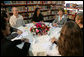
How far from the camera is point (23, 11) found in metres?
4.20

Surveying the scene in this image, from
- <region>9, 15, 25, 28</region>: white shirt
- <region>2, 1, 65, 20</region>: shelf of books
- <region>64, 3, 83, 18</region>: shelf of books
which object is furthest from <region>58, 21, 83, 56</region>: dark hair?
<region>64, 3, 83, 18</region>: shelf of books

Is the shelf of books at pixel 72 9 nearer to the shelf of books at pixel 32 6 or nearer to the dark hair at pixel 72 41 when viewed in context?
the shelf of books at pixel 32 6

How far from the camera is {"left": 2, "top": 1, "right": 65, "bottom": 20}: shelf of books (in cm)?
391

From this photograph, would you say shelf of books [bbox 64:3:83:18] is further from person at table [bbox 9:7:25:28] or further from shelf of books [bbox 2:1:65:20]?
person at table [bbox 9:7:25:28]

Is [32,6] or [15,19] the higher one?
[32,6]

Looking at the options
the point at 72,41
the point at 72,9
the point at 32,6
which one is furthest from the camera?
the point at 72,9

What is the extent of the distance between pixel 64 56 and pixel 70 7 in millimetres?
3927

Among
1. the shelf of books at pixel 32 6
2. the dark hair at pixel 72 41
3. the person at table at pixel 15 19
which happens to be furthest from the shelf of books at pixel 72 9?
the dark hair at pixel 72 41

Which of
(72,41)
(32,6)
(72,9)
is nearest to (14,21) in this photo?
(32,6)

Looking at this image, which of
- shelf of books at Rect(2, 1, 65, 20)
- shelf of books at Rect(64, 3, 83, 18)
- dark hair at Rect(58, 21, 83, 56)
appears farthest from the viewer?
shelf of books at Rect(64, 3, 83, 18)

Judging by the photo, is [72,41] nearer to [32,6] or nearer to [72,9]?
[32,6]

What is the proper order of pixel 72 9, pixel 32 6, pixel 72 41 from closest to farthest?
pixel 72 41, pixel 32 6, pixel 72 9

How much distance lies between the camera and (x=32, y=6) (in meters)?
4.34

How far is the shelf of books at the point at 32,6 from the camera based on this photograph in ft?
12.8
